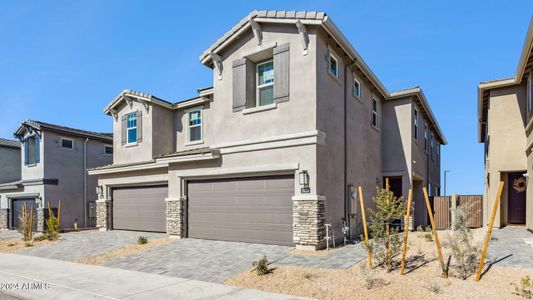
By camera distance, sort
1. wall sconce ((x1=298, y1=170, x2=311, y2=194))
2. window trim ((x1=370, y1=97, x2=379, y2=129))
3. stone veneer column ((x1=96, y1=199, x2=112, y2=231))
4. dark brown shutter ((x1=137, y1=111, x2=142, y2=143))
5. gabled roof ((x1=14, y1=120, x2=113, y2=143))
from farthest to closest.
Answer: gabled roof ((x1=14, y1=120, x2=113, y2=143)) → stone veneer column ((x1=96, y1=199, x2=112, y2=231)) → dark brown shutter ((x1=137, y1=111, x2=142, y2=143)) → window trim ((x1=370, y1=97, x2=379, y2=129)) → wall sconce ((x1=298, y1=170, x2=311, y2=194))

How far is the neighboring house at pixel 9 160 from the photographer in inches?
1037

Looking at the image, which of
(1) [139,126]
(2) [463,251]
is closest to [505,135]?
(2) [463,251]

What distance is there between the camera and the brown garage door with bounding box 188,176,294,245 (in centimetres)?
1167

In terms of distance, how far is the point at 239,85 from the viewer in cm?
1291

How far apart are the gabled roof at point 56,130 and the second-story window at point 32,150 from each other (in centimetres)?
72

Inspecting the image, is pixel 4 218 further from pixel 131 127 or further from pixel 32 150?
pixel 131 127

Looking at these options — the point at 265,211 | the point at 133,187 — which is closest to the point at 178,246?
the point at 265,211

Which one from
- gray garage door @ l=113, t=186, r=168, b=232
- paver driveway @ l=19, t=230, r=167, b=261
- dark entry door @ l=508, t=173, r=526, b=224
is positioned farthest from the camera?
Answer: gray garage door @ l=113, t=186, r=168, b=232

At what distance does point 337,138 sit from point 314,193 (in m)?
2.83

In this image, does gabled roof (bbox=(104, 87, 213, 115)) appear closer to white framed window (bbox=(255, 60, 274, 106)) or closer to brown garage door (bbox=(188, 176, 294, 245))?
white framed window (bbox=(255, 60, 274, 106))

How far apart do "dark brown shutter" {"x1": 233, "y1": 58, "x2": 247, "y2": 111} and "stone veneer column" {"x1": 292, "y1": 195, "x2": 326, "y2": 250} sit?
431cm

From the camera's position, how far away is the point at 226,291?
24.7 ft

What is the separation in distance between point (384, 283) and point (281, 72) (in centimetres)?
769

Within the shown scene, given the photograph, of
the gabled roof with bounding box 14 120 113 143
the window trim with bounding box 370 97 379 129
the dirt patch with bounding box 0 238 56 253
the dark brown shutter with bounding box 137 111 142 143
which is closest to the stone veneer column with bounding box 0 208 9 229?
the gabled roof with bounding box 14 120 113 143
